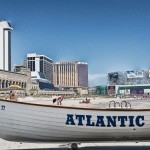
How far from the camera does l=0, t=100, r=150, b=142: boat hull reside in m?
11.5

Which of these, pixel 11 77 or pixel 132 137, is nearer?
pixel 132 137

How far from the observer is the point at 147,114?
11.6 meters

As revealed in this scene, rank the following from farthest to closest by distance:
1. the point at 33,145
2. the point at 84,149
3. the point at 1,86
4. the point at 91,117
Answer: the point at 1,86, the point at 33,145, the point at 84,149, the point at 91,117

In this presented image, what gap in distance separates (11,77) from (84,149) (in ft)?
594

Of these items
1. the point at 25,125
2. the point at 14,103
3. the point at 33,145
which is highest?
the point at 14,103

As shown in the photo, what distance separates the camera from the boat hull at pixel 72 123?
37.7ft

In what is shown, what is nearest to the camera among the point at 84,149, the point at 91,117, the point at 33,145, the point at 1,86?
the point at 91,117

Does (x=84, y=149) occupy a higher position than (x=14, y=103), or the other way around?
(x=14, y=103)

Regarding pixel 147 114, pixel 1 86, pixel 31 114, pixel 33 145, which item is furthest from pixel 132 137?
pixel 1 86

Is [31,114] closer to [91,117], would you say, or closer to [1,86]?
[91,117]

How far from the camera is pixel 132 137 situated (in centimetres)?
1185

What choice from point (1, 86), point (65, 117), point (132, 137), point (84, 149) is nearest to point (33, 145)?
point (84, 149)

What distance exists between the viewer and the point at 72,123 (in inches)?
455

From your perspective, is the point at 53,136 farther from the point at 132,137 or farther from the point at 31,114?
the point at 132,137
